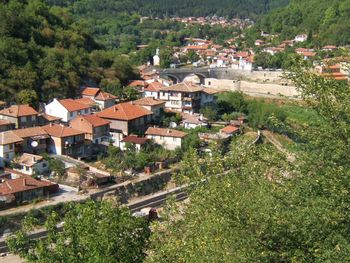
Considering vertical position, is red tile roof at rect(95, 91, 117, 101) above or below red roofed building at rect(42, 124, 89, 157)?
above

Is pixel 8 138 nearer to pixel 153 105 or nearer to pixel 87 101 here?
pixel 87 101

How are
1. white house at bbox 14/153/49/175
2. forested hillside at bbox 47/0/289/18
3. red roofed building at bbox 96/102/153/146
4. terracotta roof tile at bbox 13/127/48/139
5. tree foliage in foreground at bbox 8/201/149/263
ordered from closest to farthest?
tree foliage in foreground at bbox 8/201/149/263, white house at bbox 14/153/49/175, terracotta roof tile at bbox 13/127/48/139, red roofed building at bbox 96/102/153/146, forested hillside at bbox 47/0/289/18

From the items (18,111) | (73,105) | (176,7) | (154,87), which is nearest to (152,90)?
(154,87)

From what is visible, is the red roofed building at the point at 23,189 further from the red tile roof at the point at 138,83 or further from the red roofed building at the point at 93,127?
the red tile roof at the point at 138,83

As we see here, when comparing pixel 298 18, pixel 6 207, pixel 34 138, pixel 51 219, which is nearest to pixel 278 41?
pixel 298 18

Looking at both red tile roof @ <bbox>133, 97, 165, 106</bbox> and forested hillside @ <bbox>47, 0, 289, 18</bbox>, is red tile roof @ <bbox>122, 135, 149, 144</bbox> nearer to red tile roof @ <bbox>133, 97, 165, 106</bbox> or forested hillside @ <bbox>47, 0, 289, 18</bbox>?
red tile roof @ <bbox>133, 97, 165, 106</bbox>

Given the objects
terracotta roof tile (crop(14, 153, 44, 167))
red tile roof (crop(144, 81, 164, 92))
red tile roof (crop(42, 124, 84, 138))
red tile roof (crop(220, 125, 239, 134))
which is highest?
red tile roof (crop(144, 81, 164, 92))

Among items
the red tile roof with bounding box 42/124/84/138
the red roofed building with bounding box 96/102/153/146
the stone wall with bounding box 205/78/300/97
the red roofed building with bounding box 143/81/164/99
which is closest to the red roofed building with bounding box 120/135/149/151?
the red roofed building with bounding box 96/102/153/146
